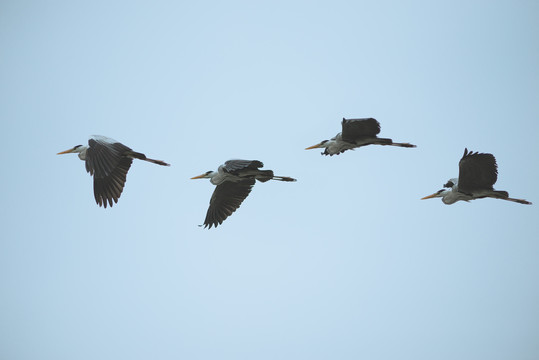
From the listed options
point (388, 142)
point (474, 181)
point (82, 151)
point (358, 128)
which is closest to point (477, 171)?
point (474, 181)

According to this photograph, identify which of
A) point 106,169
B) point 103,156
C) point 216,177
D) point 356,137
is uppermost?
point 356,137

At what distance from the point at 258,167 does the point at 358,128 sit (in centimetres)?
240

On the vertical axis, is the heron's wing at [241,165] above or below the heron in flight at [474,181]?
above

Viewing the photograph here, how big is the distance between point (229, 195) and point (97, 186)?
399 centimetres

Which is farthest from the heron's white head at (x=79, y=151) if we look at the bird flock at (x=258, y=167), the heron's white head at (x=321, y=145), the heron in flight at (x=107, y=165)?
the heron's white head at (x=321, y=145)

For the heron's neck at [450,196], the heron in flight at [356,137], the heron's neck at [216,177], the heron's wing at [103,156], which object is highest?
the heron in flight at [356,137]

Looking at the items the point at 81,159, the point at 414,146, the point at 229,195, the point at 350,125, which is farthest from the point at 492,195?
the point at 81,159

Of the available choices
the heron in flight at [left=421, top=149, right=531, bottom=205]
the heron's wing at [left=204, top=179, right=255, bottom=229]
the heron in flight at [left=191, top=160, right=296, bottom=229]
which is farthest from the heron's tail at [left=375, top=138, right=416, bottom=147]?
the heron's wing at [left=204, top=179, right=255, bottom=229]

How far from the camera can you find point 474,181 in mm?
16703

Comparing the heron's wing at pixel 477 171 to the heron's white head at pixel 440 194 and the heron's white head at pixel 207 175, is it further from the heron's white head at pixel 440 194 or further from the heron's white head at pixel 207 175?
the heron's white head at pixel 207 175

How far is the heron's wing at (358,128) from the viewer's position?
17234 mm

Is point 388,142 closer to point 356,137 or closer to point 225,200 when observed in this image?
point 356,137

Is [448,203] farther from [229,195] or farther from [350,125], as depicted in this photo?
[229,195]

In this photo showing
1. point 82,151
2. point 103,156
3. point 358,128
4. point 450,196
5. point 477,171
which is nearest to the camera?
point 477,171
